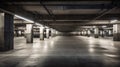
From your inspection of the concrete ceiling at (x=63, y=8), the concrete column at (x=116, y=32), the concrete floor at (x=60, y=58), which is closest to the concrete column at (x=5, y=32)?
the concrete floor at (x=60, y=58)

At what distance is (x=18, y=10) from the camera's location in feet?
45.6

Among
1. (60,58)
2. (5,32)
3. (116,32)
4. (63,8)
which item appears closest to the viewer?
(60,58)

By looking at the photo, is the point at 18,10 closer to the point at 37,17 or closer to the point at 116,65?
the point at 37,17

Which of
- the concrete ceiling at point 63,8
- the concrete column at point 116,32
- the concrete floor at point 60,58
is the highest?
the concrete ceiling at point 63,8

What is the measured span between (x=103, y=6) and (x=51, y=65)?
7.28 m

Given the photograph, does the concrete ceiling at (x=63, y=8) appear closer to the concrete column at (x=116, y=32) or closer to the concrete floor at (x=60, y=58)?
the concrete floor at (x=60, y=58)

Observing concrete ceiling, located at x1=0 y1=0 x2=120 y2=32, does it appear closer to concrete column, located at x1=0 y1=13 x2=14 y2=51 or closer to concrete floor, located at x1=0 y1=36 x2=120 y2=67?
concrete column, located at x1=0 y1=13 x2=14 y2=51

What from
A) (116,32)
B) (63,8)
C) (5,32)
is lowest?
(116,32)

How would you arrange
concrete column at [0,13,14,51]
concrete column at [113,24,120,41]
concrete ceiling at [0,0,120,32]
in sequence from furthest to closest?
concrete column at [113,24,120,41] → concrete column at [0,13,14,51] → concrete ceiling at [0,0,120,32]

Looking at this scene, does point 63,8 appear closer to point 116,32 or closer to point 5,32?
point 5,32

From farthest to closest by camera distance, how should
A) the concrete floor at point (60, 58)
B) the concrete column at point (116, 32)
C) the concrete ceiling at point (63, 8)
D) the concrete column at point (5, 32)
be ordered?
the concrete column at point (116, 32) < the concrete column at point (5, 32) < the concrete ceiling at point (63, 8) < the concrete floor at point (60, 58)

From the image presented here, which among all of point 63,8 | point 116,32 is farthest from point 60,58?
point 116,32

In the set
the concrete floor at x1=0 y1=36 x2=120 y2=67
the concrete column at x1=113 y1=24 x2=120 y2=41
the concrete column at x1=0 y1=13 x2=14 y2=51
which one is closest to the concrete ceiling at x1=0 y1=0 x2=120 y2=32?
the concrete column at x1=0 y1=13 x2=14 y2=51

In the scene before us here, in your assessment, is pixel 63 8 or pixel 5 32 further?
pixel 5 32
